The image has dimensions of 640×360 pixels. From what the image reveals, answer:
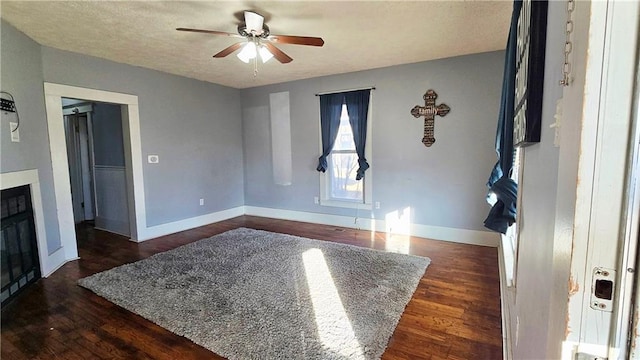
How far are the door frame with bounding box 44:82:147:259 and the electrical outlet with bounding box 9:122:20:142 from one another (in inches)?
21.0

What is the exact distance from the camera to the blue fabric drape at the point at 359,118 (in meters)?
4.37

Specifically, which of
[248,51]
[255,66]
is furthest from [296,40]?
→ [255,66]

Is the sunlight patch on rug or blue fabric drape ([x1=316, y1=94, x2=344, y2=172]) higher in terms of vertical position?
blue fabric drape ([x1=316, y1=94, x2=344, y2=172])

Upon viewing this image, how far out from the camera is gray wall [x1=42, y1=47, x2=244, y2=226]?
11.8 feet

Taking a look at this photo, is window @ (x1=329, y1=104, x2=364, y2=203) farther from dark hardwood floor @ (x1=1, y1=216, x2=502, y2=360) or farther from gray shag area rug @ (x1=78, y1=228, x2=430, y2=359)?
dark hardwood floor @ (x1=1, y1=216, x2=502, y2=360)

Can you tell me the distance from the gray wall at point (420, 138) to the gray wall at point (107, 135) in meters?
2.61

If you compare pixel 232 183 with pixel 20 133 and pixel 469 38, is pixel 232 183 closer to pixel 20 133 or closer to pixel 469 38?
pixel 20 133

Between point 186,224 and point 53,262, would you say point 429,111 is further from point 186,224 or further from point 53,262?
point 53,262

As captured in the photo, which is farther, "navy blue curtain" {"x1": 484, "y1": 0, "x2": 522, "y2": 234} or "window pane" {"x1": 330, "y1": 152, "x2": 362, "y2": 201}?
"window pane" {"x1": 330, "y1": 152, "x2": 362, "y2": 201}

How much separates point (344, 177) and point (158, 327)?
3.34 meters

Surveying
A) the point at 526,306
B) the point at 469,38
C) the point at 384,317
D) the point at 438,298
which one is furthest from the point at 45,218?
the point at 469,38

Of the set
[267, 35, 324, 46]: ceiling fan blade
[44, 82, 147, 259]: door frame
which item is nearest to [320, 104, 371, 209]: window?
[267, 35, 324, 46]: ceiling fan blade

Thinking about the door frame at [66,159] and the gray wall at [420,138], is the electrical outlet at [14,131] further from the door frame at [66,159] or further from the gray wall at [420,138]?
the gray wall at [420,138]

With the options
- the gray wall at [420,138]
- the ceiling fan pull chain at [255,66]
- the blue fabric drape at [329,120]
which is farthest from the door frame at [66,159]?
the blue fabric drape at [329,120]
